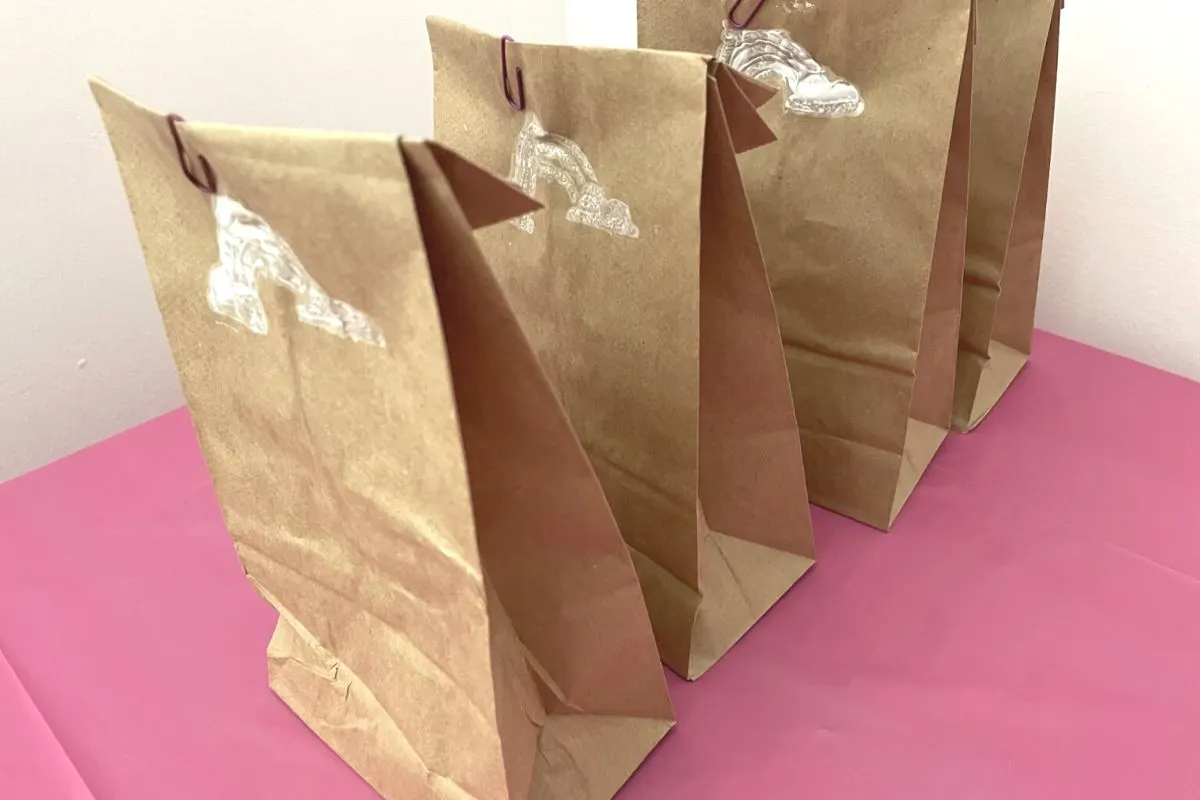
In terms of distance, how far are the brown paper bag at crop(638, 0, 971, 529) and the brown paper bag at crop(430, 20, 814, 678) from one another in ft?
0.34

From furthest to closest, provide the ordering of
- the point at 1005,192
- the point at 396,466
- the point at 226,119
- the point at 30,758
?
1. the point at 226,119
2. the point at 1005,192
3. the point at 30,758
4. the point at 396,466

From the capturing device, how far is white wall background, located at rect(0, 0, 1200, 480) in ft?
2.54

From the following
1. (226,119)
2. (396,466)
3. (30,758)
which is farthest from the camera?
(226,119)

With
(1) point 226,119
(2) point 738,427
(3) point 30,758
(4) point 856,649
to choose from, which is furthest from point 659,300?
(1) point 226,119

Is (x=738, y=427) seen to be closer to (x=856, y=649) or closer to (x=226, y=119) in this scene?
(x=856, y=649)

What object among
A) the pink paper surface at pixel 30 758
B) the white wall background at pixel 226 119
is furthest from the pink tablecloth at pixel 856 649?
the white wall background at pixel 226 119

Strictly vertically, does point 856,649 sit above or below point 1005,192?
below

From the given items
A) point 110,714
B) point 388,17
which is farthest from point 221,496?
point 388,17

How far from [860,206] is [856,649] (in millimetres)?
286

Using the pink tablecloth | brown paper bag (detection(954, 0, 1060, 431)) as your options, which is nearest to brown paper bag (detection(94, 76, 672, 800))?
the pink tablecloth

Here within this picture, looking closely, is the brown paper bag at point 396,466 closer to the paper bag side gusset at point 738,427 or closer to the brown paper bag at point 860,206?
the paper bag side gusset at point 738,427

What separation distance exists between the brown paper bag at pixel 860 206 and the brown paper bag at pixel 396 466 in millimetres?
264

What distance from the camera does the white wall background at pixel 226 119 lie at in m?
0.77

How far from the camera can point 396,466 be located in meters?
0.41
